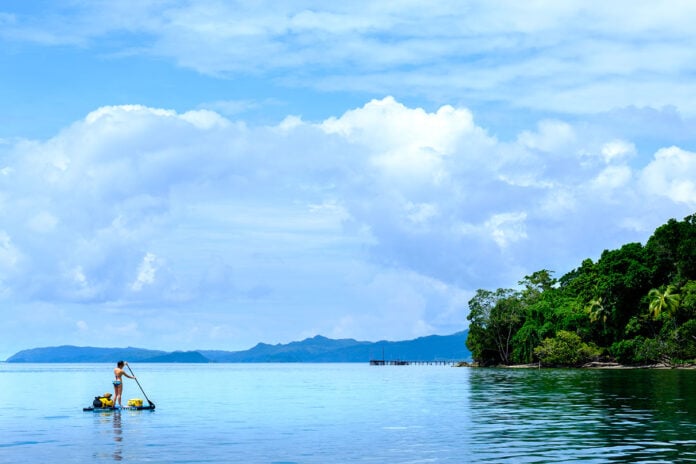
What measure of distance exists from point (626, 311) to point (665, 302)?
1695 centimetres

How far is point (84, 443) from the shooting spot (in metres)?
32.5

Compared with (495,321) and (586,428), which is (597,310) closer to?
(495,321)

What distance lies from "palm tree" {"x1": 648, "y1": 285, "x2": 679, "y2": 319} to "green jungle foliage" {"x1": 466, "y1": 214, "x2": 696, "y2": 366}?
15 cm

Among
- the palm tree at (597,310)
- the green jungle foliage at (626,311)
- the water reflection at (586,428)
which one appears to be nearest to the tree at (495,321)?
the green jungle foliage at (626,311)

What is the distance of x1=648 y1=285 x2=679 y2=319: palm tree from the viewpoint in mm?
121750

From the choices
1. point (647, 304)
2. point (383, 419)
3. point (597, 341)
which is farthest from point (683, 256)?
point (383, 419)

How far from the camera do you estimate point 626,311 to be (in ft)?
458

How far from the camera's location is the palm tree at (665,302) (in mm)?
121750

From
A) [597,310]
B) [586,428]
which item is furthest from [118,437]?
[597,310]

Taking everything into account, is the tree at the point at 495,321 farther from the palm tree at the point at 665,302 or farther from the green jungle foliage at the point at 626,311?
the palm tree at the point at 665,302

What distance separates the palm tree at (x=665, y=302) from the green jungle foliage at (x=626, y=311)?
149mm

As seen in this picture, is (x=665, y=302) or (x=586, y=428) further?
(x=665, y=302)

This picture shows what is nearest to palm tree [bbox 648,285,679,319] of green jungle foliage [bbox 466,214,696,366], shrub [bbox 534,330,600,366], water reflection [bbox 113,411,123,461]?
green jungle foliage [bbox 466,214,696,366]

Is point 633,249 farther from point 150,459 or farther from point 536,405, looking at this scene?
point 150,459
